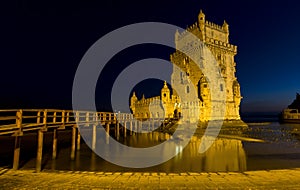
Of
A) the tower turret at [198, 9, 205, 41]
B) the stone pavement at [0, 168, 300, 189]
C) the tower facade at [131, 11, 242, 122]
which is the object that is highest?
the tower turret at [198, 9, 205, 41]

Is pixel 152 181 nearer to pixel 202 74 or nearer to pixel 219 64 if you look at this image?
pixel 202 74

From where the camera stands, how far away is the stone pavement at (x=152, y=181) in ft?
23.0

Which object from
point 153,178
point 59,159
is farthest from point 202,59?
point 153,178

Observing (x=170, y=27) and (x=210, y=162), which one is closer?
(x=210, y=162)

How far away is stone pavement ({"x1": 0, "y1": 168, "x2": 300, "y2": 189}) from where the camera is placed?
23.0 feet

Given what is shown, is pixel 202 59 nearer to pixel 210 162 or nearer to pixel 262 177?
pixel 210 162

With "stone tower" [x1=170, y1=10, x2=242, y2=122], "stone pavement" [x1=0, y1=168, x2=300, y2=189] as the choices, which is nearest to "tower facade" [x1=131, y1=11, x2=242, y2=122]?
"stone tower" [x1=170, y1=10, x2=242, y2=122]

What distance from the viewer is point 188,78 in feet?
149

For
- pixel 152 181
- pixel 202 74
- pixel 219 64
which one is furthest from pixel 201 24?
pixel 152 181

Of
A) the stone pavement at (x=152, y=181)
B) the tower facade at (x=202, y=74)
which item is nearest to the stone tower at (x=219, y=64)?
the tower facade at (x=202, y=74)

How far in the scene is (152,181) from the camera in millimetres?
7742

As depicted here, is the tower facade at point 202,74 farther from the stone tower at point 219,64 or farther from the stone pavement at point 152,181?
the stone pavement at point 152,181

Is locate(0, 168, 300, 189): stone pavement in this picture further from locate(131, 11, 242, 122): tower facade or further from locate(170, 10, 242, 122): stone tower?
locate(170, 10, 242, 122): stone tower

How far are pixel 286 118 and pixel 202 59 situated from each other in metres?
49.6
